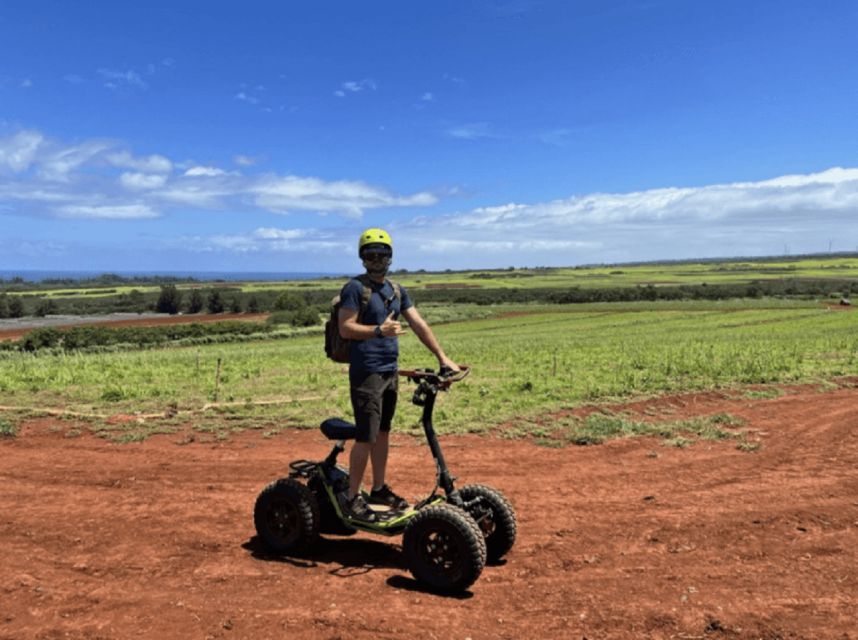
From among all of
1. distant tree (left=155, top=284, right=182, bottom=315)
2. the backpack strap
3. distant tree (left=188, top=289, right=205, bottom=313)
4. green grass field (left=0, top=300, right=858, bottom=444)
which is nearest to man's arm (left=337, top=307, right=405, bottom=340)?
the backpack strap

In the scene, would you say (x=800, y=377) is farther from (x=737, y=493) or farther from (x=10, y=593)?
(x=10, y=593)

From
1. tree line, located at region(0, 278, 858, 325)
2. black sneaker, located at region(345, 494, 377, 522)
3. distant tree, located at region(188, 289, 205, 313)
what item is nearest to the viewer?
black sneaker, located at region(345, 494, 377, 522)

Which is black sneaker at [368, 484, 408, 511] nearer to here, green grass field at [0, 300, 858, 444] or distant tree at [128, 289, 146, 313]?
green grass field at [0, 300, 858, 444]

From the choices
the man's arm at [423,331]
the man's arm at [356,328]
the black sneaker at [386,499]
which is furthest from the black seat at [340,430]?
the man's arm at [423,331]

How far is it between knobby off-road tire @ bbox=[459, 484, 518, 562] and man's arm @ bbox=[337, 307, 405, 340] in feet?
5.21

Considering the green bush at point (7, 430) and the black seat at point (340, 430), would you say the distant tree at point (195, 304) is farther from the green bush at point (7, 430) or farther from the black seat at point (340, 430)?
the black seat at point (340, 430)

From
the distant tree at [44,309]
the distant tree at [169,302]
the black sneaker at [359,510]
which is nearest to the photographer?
the black sneaker at [359,510]

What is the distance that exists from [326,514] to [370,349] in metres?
1.73

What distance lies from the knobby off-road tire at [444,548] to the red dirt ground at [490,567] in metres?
0.17

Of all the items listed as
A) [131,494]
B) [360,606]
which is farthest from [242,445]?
[360,606]

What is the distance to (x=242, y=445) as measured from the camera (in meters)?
10.1

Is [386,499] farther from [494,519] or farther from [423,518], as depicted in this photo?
[494,519]

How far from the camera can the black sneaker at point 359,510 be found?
5367mm

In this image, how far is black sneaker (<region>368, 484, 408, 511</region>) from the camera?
5590mm
